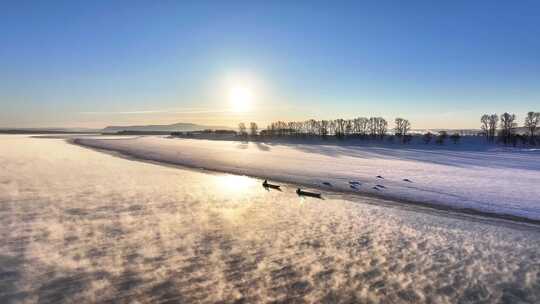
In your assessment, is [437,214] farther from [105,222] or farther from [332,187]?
[105,222]

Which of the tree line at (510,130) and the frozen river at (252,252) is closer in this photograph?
the frozen river at (252,252)

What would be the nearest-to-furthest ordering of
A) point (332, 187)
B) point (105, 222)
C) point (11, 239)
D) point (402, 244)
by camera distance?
point (11, 239) < point (402, 244) < point (105, 222) < point (332, 187)

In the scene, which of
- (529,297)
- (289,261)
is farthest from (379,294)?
(529,297)

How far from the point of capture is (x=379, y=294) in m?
7.77

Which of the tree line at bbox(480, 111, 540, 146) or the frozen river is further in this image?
the tree line at bbox(480, 111, 540, 146)

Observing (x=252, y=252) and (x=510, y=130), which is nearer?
(x=252, y=252)

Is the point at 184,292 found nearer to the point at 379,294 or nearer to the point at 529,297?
the point at 379,294

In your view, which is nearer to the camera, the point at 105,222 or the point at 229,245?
the point at 229,245

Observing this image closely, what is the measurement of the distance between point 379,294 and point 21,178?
24.5 meters

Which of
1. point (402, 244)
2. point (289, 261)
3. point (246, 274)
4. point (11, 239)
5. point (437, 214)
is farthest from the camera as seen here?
point (437, 214)

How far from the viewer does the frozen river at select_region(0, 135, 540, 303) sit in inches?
303

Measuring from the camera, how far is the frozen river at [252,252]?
25.3 feet

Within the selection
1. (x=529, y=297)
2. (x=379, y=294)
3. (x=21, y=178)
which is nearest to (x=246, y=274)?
(x=379, y=294)

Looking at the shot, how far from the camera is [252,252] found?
1016 centimetres
